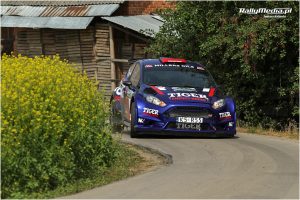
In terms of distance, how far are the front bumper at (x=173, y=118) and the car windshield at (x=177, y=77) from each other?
3.07ft

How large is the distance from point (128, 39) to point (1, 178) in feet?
63.6

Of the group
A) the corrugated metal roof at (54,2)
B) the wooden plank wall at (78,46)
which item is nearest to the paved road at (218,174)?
the wooden plank wall at (78,46)

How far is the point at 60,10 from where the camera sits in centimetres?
2955

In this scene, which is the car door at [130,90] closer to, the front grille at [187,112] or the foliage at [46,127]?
the front grille at [187,112]

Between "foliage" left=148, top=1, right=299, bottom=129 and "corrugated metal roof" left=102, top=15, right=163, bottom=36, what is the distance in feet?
12.6

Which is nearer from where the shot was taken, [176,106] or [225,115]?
[176,106]

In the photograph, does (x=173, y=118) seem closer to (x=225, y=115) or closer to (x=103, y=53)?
(x=225, y=115)

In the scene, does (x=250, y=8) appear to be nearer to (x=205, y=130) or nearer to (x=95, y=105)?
(x=205, y=130)

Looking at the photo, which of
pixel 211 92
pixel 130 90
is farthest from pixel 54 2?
pixel 211 92

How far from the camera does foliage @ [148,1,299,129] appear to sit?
17719 millimetres

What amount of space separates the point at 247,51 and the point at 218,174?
309 inches

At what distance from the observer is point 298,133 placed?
656 inches

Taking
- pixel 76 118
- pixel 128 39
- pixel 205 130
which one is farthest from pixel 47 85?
pixel 128 39

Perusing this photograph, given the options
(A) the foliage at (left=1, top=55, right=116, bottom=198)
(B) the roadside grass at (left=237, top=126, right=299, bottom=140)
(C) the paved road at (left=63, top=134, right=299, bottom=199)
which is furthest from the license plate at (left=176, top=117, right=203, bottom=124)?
(A) the foliage at (left=1, top=55, right=116, bottom=198)
